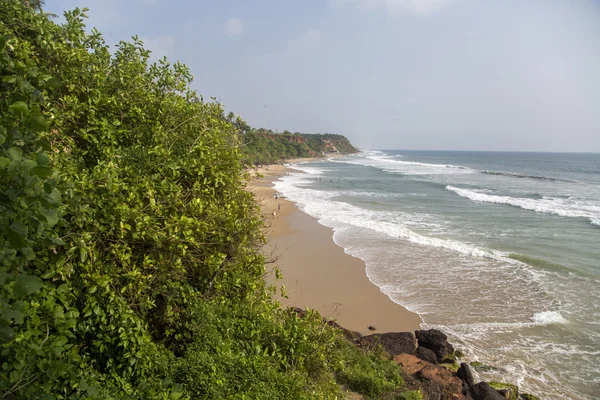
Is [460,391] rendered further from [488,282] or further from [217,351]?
[488,282]

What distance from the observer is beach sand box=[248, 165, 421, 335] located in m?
10.4

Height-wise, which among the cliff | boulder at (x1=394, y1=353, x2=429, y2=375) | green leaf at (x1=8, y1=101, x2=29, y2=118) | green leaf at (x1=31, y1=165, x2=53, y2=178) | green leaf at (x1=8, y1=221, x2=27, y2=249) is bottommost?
boulder at (x1=394, y1=353, x2=429, y2=375)

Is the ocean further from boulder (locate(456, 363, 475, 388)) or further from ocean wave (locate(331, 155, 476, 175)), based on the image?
ocean wave (locate(331, 155, 476, 175))

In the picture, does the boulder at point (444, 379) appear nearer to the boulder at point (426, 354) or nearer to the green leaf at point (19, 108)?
the boulder at point (426, 354)

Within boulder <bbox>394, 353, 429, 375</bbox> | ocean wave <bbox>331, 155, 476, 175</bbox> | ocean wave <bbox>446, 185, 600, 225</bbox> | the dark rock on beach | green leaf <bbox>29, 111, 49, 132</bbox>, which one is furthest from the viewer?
ocean wave <bbox>331, 155, 476, 175</bbox>

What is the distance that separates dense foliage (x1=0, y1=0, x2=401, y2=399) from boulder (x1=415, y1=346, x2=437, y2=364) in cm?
344

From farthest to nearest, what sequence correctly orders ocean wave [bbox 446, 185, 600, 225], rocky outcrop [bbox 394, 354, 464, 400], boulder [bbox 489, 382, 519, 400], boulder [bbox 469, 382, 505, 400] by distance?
ocean wave [bbox 446, 185, 600, 225] → boulder [bbox 489, 382, 519, 400] → boulder [bbox 469, 382, 505, 400] → rocky outcrop [bbox 394, 354, 464, 400]

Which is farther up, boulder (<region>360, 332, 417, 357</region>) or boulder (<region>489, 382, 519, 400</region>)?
boulder (<region>360, 332, 417, 357</region>)

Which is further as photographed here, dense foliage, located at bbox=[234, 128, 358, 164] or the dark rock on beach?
dense foliage, located at bbox=[234, 128, 358, 164]

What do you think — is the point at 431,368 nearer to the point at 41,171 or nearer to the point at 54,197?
the point at 54,197

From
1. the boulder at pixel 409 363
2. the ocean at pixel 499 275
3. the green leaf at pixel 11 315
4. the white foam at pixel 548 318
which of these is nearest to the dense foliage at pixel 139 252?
the green leaf at pixel 11 315

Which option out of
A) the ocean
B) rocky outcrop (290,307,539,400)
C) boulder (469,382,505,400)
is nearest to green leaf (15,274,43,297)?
rocky outcrop (290,307,539,400)

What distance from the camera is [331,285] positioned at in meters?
12.7

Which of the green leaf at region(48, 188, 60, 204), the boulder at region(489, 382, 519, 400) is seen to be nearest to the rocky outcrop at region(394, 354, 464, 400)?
the boulder at region(489, 382, 519, 400)
